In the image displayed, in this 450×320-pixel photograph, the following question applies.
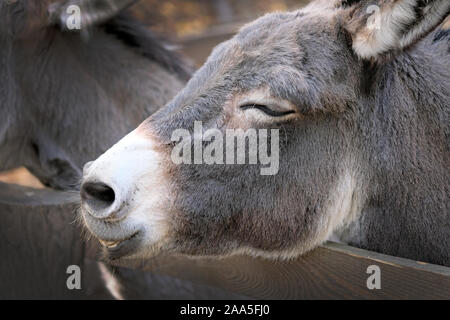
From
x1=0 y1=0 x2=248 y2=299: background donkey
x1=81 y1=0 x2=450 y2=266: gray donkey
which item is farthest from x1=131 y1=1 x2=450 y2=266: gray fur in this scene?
x1=0 y1=0 x2=248 y2=299: background donkey

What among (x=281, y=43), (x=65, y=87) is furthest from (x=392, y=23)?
(x=65, y=87)

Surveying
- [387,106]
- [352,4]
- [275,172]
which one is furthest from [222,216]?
[352,4]

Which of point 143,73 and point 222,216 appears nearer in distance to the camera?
point 222,216

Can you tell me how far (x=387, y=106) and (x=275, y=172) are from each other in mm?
524

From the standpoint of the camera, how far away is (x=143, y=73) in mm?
3627

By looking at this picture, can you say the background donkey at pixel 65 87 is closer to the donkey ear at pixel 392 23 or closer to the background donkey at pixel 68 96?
the background donkey at pixel 68 96

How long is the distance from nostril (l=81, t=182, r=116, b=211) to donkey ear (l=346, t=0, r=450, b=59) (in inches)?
42.2

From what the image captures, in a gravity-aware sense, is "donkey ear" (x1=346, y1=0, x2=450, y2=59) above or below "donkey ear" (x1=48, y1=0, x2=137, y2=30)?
below

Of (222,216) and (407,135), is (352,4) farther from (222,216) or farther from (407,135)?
(222,216)

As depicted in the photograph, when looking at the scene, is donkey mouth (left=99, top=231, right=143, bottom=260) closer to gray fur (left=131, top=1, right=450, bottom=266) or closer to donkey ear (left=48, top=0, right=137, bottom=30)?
gray fur (left=131, top=1, right=450, bottom=266)

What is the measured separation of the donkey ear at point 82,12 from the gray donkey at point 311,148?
1.32 meters

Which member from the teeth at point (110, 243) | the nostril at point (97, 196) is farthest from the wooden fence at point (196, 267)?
the nostril at point (97, 196)

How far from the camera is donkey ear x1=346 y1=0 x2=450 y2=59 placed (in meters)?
1.99

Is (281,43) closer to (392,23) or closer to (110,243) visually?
(392,23)
